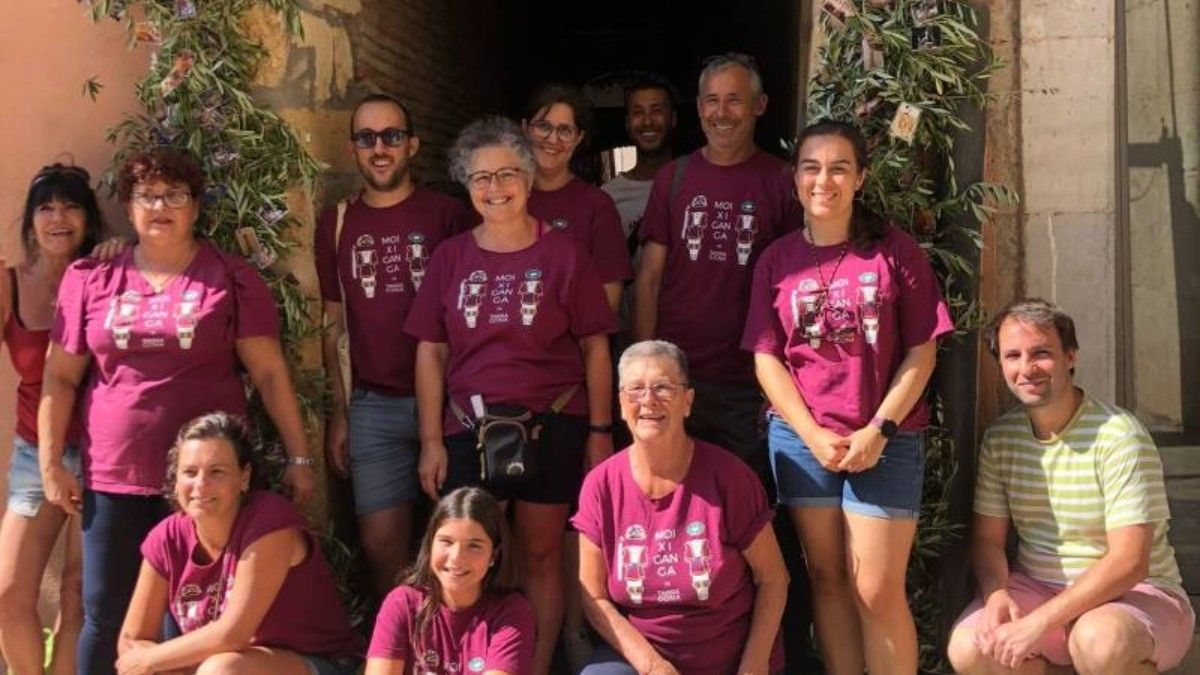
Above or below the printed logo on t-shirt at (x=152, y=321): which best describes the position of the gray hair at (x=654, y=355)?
below

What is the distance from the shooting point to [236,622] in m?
3.55

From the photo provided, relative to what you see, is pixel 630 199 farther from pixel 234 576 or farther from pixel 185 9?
pixel 234 576

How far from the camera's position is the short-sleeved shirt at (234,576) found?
143 inches

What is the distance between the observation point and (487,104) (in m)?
7.92

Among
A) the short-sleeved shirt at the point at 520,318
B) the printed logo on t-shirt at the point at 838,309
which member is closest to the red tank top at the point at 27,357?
the short-sleeved shirt at the point at 520,318

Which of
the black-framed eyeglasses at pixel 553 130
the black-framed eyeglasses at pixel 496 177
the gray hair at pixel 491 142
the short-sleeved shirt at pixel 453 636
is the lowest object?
the short-sleeved shirt at pixel 453 636

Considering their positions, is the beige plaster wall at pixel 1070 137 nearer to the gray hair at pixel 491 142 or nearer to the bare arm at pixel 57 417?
the gray hair at pixel 491 142

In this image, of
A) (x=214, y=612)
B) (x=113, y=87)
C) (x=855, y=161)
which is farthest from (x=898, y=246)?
(x=113, y=87)

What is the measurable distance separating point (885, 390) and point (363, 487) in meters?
1.82

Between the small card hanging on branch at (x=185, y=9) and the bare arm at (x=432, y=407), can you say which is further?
the small card hanging on branch at (x=185, y=9)

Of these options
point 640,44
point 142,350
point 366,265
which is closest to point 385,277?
point 366,265

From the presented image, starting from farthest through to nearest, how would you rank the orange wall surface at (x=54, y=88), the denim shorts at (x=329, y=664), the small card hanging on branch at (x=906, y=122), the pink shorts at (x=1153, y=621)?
1. the orange wall surface at (x=54, y=88)
2. the small card hanging on branch at (x=906, y=122)
3. the denim shorts at (x=329, y=664)
4. the pink shorts at (x=1153, y=621)

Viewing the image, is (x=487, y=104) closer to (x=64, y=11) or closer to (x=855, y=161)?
(x=64, y=11)

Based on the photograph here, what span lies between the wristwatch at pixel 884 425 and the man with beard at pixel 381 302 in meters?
1.58
